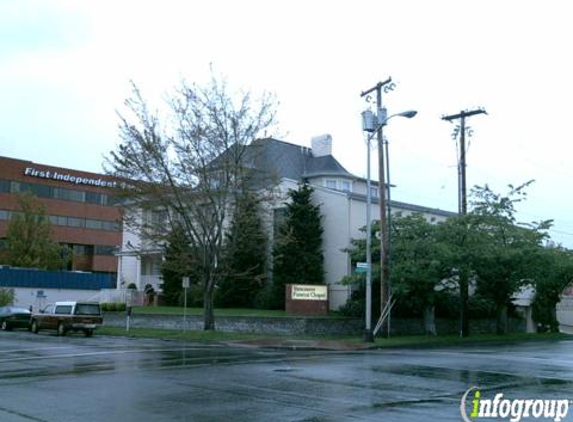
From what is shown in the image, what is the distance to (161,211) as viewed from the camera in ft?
119

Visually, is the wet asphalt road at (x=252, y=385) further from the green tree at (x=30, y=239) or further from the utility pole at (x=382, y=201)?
the green tree at (x=30, y=239)

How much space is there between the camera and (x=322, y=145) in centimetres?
5728

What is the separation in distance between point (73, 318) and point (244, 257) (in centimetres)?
1180

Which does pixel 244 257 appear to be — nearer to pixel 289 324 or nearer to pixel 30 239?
pixel 289 324

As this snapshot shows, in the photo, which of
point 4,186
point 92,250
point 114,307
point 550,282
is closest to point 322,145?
point 114,307

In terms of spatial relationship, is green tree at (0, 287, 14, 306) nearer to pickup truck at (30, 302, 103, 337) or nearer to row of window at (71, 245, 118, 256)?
pickup truck at (30, 302, 103, 337)

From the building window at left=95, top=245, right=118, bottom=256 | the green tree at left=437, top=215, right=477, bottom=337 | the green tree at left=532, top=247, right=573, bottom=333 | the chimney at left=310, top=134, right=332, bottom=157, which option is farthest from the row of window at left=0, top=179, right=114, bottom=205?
the green tree at left=437, top=215, right=477, bottom=337

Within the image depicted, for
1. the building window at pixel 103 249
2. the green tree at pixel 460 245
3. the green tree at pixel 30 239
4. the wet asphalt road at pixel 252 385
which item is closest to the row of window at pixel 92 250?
the building window at pixel 103 249

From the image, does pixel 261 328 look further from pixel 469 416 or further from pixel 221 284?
pixel 469 416

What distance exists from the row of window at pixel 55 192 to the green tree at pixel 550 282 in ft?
175

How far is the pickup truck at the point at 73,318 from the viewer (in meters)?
35.4

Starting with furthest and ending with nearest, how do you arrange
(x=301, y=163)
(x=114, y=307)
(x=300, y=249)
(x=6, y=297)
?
(x=301, y=163)
(x=6, y=297)
(x=114, y=307)
(x=300, y=249)

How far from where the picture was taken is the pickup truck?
3541 centimetres

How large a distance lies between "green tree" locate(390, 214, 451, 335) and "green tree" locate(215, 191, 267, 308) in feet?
24.1
